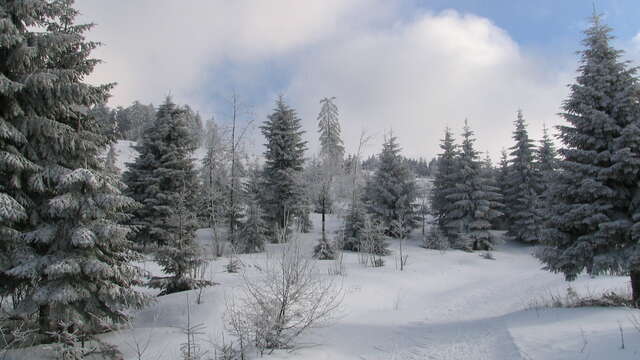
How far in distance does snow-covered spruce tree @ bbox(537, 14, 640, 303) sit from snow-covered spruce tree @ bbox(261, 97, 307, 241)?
20.1m

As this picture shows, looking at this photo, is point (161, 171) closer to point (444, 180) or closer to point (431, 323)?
point (431, 323)

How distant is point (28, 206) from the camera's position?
7.84 m

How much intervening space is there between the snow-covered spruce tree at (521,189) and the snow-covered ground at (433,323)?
54.5 ft

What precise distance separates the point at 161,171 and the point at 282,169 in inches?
407

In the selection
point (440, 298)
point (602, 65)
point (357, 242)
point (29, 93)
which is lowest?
point (440, 298)

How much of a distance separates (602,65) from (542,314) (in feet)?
21.5

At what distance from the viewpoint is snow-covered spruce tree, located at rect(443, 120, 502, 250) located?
101 ft

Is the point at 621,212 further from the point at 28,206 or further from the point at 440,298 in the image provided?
the point at 28,206

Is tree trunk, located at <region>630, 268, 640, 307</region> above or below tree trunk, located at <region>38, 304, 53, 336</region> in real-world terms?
above

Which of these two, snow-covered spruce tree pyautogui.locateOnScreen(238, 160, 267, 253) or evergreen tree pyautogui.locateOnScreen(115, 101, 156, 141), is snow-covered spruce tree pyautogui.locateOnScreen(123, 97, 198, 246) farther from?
evergreen tree pyautogui.locateOnScreen(115, 101, 156, 141)

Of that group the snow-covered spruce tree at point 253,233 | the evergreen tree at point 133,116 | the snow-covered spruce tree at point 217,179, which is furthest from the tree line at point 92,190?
the evergreen tree at point 133,116

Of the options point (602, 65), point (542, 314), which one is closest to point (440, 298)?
point (542, 314)

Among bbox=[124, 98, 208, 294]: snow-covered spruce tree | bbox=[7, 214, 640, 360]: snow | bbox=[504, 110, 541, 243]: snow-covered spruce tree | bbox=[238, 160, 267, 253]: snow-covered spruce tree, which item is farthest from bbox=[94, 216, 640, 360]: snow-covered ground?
bbox=[504, 110, 541, 243]: snow-covered spruce tree

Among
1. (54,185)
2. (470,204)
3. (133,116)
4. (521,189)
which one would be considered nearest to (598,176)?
(54,185)
